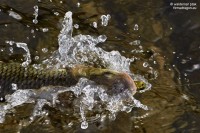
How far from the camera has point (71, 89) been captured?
3350mm

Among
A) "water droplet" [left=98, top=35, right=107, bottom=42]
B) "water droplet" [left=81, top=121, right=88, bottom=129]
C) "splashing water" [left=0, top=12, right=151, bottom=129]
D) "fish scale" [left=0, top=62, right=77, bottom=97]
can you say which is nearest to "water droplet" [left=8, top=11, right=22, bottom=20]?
"splashing water" [left=0, top=12, right=151, bottom=129]

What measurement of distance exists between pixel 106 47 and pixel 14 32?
2.40 ft

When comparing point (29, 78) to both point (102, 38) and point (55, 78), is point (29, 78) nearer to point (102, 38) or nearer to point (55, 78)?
→ point (55, 78)

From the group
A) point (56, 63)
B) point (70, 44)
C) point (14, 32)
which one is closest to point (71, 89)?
point (56, 63)

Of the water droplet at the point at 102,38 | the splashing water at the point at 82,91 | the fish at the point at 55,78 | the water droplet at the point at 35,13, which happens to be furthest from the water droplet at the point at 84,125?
the water droplet at the point at 35,13

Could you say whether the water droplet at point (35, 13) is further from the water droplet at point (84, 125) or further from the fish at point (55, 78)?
the water droplet at point (84, 125)

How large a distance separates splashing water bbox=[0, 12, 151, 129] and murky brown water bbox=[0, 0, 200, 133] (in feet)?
0.23

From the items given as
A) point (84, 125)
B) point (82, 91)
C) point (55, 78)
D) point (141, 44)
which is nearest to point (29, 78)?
point (55, 78)

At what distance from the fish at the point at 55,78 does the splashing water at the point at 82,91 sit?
37mm

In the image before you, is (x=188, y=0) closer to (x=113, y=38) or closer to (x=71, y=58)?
(x=113, y=38)

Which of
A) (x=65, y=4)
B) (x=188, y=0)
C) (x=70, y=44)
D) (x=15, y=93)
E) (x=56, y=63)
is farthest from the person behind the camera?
(x=188, y=0)

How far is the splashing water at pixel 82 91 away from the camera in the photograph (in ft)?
11.1

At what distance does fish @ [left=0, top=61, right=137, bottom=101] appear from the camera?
10.8 feet

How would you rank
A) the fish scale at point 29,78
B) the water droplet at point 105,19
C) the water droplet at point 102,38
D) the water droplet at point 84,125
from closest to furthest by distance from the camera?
the fish scale at point 29,78 < the water droplet at point 84,125 < the water droplet at point 102,38 < the water droplet at point 105,19
